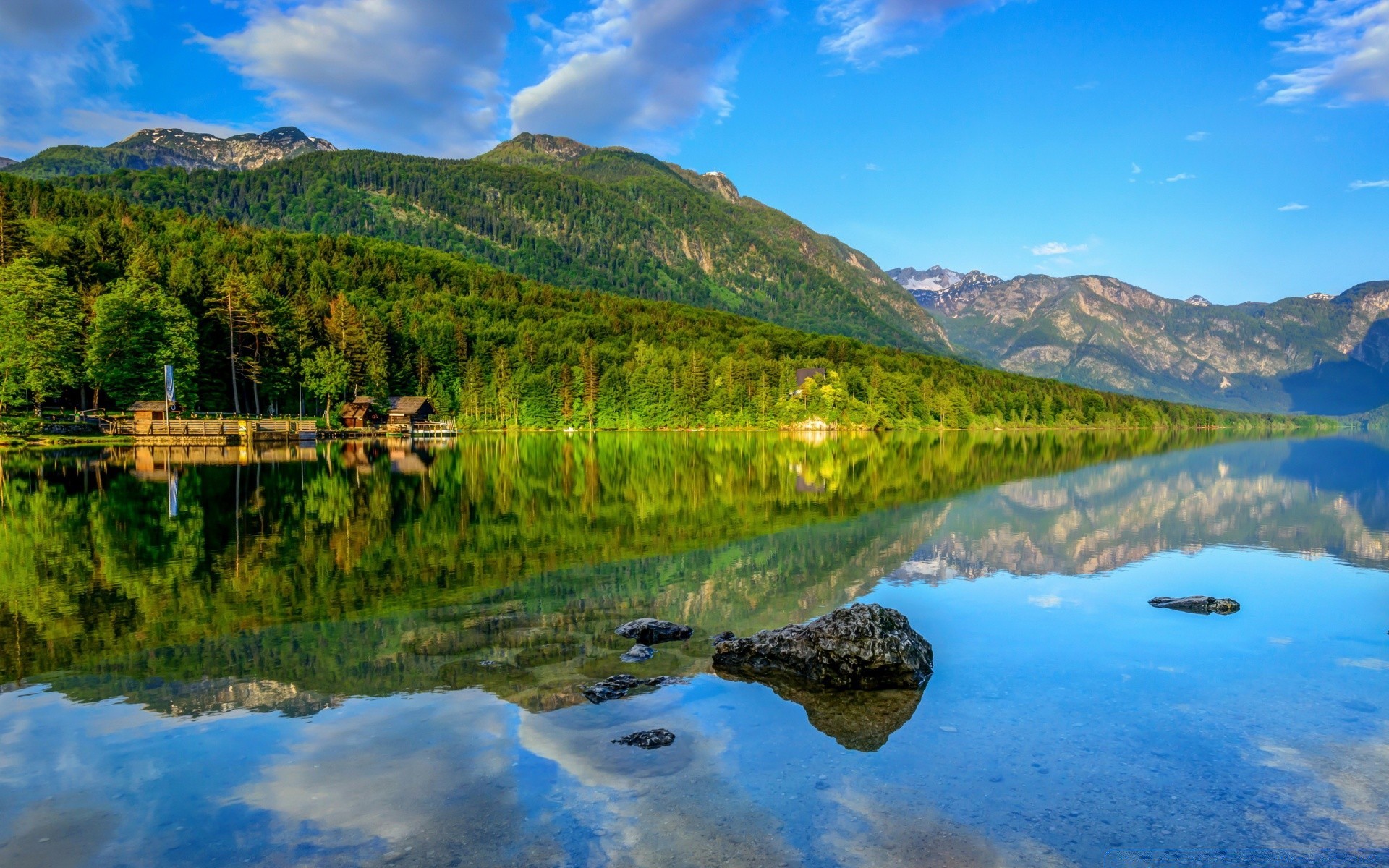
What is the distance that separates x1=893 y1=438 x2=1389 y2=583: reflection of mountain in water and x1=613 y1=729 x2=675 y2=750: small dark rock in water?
11858 millimetres

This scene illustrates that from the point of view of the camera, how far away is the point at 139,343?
88000mm

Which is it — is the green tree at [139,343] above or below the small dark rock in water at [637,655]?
above

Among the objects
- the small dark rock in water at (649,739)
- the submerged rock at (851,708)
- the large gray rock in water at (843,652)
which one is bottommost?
the submerged rock at (851,708)

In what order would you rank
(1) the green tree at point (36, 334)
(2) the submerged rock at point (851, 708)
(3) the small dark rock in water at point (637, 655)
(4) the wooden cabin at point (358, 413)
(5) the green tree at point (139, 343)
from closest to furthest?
1. (2) the submerged rock at point (851, 708)
2. (3) the small dark rock in water at point (637, 655)
3. (1) the green tree at point (36, 334)
4. (5) the green tree at point (139, 343)
5. (4) the wooden cabin at point (358, 413)

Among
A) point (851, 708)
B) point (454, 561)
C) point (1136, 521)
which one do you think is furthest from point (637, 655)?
point (1136, 521)

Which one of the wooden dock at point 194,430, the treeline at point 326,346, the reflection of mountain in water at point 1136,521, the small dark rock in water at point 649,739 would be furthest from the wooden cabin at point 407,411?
the small dark rock in water at point 649,739

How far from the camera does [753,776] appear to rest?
348 inches

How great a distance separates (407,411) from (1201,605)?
13268cm

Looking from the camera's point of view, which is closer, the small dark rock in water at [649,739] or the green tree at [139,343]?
the small dark rock in water at [649,739]

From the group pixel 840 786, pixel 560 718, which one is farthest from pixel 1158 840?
pixel 560 718

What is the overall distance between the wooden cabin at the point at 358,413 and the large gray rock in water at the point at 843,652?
404 feet

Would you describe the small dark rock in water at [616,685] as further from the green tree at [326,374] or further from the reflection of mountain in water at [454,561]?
the green tree at [326,374]

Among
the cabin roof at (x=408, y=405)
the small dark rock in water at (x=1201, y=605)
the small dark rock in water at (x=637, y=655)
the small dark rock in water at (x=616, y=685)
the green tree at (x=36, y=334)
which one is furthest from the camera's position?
the cabin roof at (x=408, y=405)

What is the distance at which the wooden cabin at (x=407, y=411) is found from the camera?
13225 centimetres
